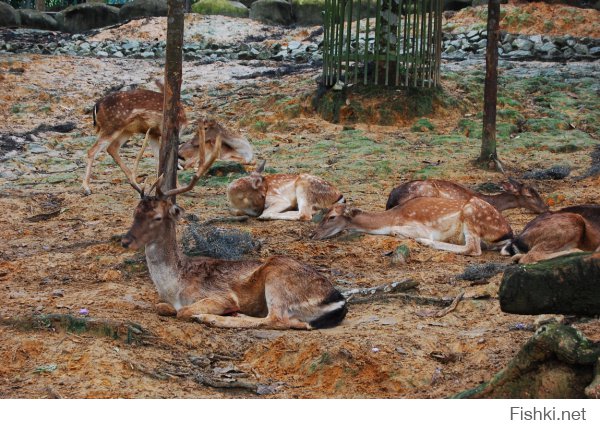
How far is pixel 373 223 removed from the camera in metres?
10.9

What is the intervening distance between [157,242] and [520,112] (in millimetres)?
10564

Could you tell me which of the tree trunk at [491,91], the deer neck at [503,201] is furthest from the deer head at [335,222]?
the tree trunk at [491,91]

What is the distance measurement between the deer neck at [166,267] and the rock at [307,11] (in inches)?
830

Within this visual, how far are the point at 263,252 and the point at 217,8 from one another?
2008cm

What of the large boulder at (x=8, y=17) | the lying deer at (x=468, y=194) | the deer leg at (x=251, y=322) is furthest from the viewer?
the large boulder at (x=8, y=17)

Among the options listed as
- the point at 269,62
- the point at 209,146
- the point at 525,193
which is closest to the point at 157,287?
the point at 525,193

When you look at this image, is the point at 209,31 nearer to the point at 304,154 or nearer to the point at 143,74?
the point at 143,74

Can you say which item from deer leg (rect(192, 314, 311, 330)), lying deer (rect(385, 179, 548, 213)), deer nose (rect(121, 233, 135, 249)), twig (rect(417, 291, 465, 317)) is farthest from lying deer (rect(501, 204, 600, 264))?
deer nose (rect(121, 233, 135, 249))

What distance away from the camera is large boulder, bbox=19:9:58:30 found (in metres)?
28.4

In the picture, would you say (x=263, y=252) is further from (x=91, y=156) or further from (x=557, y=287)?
(x=557, y=287)

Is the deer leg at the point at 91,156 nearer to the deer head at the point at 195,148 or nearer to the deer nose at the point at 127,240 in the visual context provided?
the deer head at the point at 195,148

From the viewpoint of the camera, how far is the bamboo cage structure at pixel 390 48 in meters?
16.6

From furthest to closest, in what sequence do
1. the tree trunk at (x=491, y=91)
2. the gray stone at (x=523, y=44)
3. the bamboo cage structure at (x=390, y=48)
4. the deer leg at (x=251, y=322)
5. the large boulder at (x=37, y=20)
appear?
the large boulder at (x=37, y=20)
the gray stone at (x=523, y=44)
the bamboo cage structure at (x=390, y=48)
the tree trunk at (x=491, y=91)
the deer leg at (x=251, y=322)

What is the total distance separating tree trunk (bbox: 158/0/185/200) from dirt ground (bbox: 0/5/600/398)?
974 millimetres
